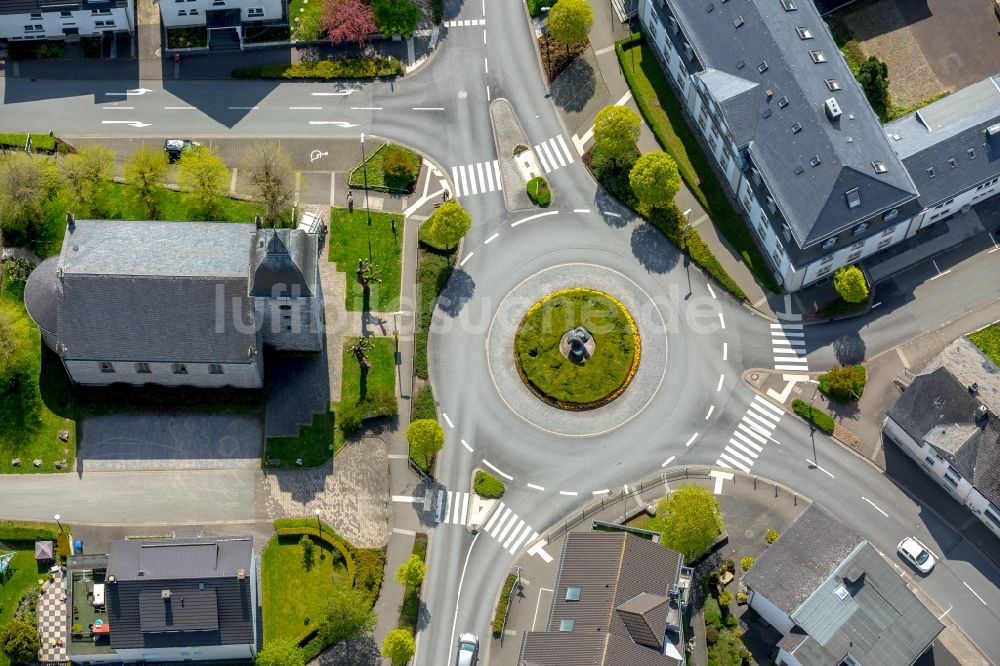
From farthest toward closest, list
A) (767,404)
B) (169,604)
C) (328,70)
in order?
(328,70), (767,404), (169,604)

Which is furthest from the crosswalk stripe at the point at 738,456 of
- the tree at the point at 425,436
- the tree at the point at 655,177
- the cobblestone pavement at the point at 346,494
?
the cobblestone pavement at the point at 346,494

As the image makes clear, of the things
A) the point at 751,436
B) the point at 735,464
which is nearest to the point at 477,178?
the point at 751,436

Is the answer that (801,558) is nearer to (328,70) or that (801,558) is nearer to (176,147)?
(328,70)

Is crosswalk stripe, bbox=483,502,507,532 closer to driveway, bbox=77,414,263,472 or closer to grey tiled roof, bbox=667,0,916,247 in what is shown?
driveway, bbox=77,414,263,472

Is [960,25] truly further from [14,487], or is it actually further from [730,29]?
[14,487]

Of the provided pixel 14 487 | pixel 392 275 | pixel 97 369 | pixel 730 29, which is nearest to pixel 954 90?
pixel 730 29

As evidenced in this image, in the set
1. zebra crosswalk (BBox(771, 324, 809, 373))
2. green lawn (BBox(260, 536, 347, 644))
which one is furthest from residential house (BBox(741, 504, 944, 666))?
green lawn (BBox(260, 536, 347, 644))

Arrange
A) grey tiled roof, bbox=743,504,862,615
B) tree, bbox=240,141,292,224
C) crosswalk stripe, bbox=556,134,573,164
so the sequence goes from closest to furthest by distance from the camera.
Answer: grey tiled roof, bbox=743,504,862,615 < tree, bbox=240,141,292,224 < crosswalk stripe, bbox=556,134,573,164
